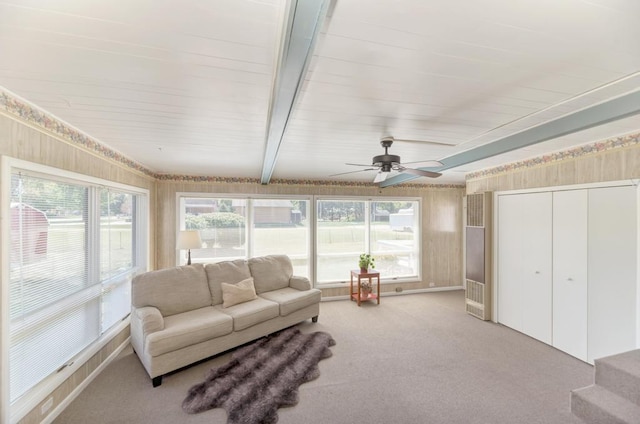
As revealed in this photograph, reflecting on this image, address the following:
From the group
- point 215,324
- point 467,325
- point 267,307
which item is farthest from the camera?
point 467,325

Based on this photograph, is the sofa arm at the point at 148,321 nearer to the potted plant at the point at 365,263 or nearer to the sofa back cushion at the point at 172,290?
the sofa back cushion at the point at 172,290

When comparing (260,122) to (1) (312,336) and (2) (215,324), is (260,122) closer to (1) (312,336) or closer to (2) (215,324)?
(2) (215,324)

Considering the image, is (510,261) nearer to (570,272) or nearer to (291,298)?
(570,272)

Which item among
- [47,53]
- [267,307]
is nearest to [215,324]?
[267,307]

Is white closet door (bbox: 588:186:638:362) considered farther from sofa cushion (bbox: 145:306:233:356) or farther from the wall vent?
sofa cushion (bbox: 145:306:233:356)

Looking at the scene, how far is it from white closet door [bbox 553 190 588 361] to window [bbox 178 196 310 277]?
3.80 metres

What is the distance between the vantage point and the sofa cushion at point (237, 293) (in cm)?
363

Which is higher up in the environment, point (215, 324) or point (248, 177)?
point (248, 177)

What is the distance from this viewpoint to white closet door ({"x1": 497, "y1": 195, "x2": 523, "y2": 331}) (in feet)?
13.1

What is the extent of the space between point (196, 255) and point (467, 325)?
461 cm

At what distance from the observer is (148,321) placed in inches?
111

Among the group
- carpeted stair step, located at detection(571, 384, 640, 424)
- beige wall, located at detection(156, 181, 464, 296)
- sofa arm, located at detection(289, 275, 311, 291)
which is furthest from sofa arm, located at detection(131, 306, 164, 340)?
carpeted stair step, located at detection(571, 384, 640, 424)

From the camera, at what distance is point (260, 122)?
2.37 metres

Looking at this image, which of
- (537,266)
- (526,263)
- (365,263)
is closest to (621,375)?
(537,266)
